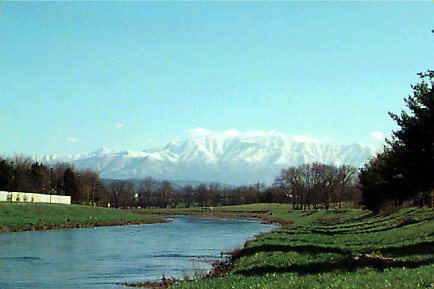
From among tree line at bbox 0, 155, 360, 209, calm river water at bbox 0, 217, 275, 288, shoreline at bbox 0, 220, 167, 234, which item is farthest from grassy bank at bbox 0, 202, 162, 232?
tree line at bbox 0, 155, 360, 209

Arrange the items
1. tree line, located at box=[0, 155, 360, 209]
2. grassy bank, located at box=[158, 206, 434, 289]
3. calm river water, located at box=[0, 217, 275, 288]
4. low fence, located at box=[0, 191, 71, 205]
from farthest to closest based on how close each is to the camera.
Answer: tree line, located at box=[0, 155, 360, 209] → low fence, located at box=[0, 191, 71, 205] → calm river water, located at box=[0, 217, 275, 288] → grassy bank, located at box=[158, 206, 434, 289]

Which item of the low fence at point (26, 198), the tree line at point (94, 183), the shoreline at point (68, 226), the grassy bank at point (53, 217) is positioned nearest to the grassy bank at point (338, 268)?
the shoreline at point (68, 226)

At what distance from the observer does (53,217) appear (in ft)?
250

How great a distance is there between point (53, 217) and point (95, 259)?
1690 inches

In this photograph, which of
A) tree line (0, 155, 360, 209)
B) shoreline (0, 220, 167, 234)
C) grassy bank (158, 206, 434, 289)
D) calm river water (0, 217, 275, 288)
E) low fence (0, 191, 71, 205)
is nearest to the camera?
grassy bank (158, 206, 434, 289)

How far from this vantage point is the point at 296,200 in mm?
151250

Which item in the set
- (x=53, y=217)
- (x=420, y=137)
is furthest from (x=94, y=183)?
(x=420, y=137)

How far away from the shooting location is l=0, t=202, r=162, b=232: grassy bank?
6394 centimetres

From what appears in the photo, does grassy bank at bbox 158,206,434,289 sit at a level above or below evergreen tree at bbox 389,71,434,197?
below

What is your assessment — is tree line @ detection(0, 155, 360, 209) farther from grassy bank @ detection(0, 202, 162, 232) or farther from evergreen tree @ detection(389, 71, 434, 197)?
evergreen tree @ detection(389, 71, 434, 197)

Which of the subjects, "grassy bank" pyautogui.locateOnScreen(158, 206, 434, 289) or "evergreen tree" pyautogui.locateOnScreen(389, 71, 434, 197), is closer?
"grassy bank" pyautogui.locateOnScreen(158, 206, 434, 289)

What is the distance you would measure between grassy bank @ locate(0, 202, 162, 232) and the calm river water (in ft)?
35.3

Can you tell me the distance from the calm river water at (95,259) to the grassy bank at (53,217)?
423 inches

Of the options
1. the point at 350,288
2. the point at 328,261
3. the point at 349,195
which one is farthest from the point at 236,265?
the point at 349,195
